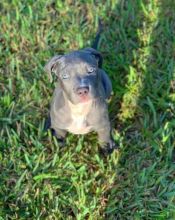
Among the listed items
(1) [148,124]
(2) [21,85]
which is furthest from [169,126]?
(2) [21,85]

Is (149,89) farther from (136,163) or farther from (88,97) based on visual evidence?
(88,97)

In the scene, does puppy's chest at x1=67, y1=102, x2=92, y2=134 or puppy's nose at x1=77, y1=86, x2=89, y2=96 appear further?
puppy's chest at x1=67, y1=102, x2=92, y2=134

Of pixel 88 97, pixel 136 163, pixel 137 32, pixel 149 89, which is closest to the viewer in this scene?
pixel 88 97

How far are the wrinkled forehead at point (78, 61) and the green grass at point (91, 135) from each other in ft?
2.97

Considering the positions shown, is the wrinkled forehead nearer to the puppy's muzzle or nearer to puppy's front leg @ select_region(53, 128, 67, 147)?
the puppy's muzzle

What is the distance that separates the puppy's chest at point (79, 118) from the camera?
337cm

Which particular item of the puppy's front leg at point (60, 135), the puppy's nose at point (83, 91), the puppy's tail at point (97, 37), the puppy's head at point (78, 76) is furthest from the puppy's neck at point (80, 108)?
the puppy's tail at point (97, 37)

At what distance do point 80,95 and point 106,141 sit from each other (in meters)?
0.80

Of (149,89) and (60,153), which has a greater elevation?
(149,89)

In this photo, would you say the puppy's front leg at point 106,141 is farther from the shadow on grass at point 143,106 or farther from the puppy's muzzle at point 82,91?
the puppy's muzzle at point 82,91

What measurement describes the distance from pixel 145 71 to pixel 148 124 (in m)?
0.51

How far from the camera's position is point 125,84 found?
4211mm

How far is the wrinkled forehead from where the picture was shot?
3.16 m

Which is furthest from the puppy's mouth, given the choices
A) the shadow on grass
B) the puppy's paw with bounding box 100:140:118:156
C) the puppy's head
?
the shadow on grass
